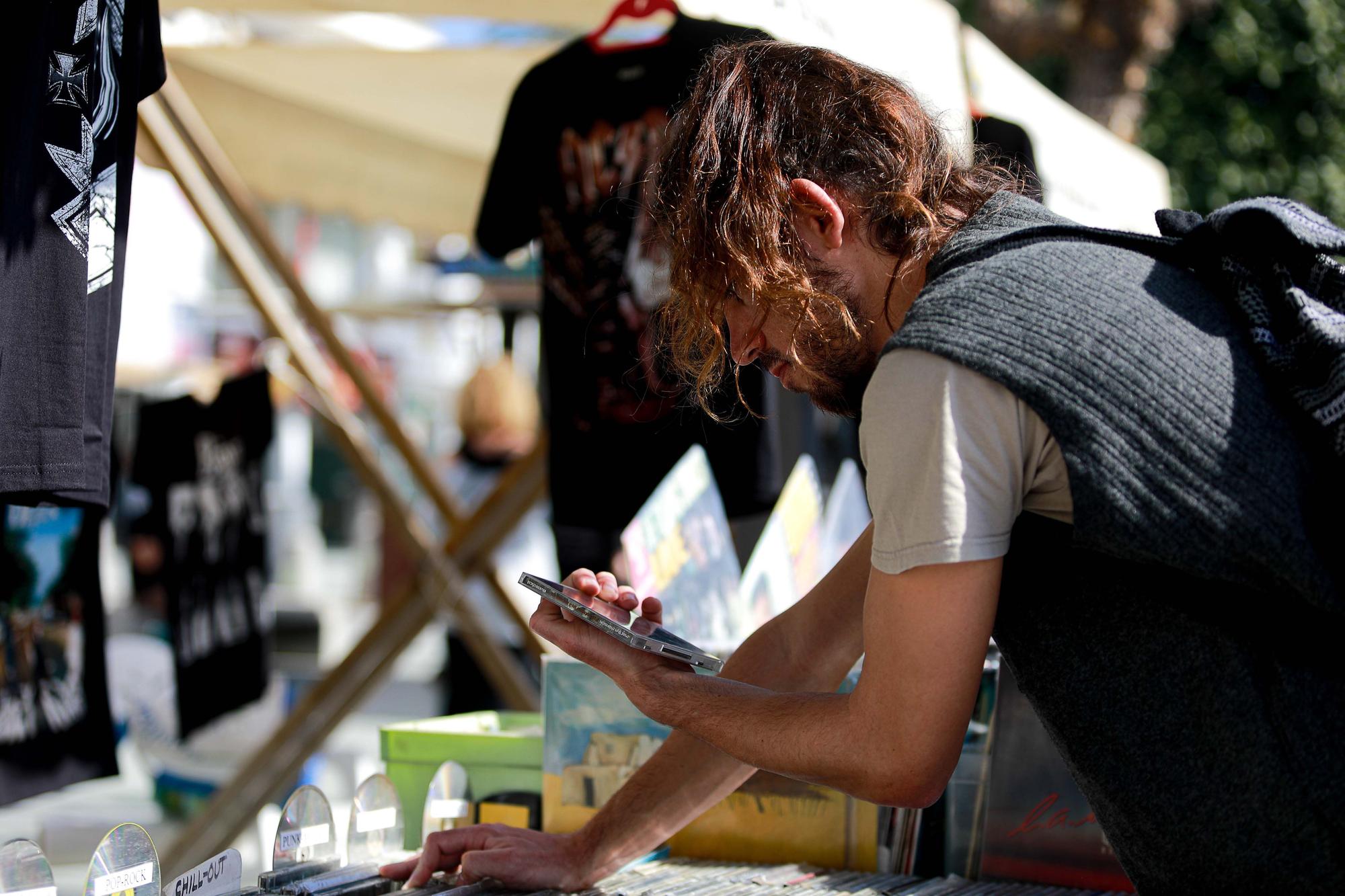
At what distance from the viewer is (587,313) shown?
9.52 ft

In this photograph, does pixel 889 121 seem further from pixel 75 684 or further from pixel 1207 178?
pixel 1207 178

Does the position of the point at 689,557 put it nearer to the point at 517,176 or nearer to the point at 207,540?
the point at 517,176

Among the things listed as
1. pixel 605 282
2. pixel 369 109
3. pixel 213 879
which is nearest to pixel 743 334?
pixel 213 879

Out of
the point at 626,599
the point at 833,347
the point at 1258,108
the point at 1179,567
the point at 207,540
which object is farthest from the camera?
the point at 1258,108

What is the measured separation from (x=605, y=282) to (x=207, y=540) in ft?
5.13

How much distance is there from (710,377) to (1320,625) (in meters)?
0.70

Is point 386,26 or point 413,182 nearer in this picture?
point 386,26

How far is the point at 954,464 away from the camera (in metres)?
1.11

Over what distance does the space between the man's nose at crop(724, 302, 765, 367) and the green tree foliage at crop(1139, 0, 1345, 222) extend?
9.51 meters

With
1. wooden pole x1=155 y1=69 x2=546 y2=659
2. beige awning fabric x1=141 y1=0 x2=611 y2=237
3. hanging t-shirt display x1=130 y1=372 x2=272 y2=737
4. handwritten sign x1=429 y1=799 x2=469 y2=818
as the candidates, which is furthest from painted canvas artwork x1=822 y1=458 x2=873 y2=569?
hanging t-shirt display x1=130 y1=372 x2=272 y2=737

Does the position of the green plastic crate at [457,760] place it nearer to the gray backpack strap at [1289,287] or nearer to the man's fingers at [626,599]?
the man's fingers at [626,599]

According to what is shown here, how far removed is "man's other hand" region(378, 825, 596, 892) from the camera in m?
1.52

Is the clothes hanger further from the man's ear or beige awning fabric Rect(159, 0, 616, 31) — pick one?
the man's ear

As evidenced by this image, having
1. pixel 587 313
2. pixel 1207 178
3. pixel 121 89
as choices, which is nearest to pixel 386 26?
pixel 587 313
